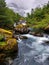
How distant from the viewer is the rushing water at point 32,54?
18.9 m

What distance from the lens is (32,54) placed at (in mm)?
21406

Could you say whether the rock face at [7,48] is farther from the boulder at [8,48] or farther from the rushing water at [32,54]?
the rushing water at [32,54]

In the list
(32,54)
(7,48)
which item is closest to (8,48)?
(7,48)

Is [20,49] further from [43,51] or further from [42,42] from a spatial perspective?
[42,42]

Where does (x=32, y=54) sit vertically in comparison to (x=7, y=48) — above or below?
below

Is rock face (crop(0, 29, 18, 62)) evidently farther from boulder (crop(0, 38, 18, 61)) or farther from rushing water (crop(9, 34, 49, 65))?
rushing water (crop(9, 34, 49, 65))

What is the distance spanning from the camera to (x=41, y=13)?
75750 mm

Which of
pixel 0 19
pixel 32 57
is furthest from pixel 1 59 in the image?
pixel 0 19

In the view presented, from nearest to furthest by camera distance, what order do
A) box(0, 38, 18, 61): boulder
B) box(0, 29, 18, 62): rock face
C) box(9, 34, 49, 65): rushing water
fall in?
box(9, 34, 49, 65): rushing water
box(0, 29, 18, 62): rock face
box(0, 38, 18, 61): boulder

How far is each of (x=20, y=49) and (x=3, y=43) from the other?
3436mm

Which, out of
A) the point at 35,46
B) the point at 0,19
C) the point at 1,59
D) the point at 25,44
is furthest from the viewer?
the point at 0,19

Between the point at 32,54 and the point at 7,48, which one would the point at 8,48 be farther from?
the point at 32,54

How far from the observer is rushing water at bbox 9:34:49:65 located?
1891cm

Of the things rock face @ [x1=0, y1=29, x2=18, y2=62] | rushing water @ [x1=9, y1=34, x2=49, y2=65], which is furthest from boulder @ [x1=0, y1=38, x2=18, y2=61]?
rushing water @ [x1=9, y1=34, x2=49, y2=65]
